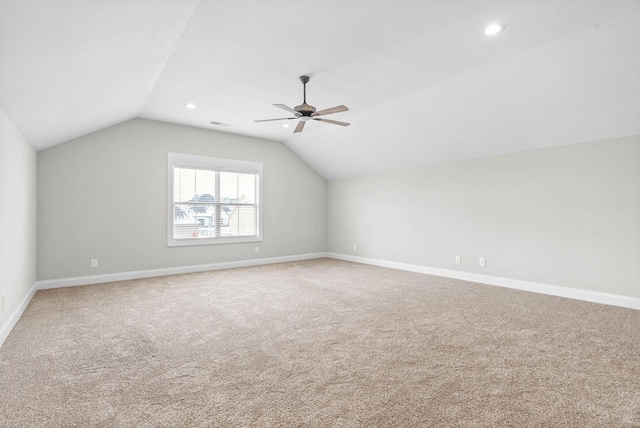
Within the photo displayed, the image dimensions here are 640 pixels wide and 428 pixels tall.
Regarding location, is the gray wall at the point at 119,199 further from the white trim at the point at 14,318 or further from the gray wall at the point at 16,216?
the white trim at the point at 14,318

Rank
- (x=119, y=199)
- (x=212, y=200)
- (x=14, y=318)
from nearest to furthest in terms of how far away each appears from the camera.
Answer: (x=14, y=318) → (x=119, y=199) → (x=212, y=200)

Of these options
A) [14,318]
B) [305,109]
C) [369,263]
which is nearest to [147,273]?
[14,318]

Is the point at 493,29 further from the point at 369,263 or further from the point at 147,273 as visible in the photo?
the point at 147,273

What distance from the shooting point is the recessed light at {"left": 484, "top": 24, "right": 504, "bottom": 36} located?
280cm

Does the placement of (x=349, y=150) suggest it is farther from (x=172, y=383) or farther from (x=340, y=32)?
(x=172, y=383)

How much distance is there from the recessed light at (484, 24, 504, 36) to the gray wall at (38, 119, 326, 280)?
193 inches

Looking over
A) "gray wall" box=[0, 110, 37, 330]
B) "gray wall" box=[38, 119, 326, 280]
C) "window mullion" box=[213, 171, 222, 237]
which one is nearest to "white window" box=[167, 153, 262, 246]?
"window mullion" box=[213, 171, 222, 237]

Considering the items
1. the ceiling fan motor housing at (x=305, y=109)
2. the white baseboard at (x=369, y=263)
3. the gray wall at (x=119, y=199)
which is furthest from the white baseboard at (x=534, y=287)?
the ceiling fan motor housing at (x=305, y=109)

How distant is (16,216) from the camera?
344 centimetres

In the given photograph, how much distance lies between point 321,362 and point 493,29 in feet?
10.3

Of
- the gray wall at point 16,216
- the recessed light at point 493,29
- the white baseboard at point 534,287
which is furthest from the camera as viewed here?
the white baseboard at point 534,287

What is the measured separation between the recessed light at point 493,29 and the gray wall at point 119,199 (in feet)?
16.1

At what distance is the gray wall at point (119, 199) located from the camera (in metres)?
4.85

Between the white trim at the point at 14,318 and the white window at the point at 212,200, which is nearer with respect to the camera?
the white trim at the point at 14,318
